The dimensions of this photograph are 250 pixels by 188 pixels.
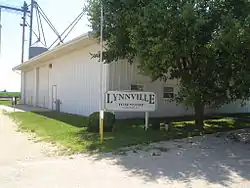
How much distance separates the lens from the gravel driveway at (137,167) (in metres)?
7.05

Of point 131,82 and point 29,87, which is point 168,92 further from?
point 29,87

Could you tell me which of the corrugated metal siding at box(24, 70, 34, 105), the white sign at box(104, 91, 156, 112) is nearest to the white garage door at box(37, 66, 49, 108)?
the corrugated metal siding at box(24, 70, 34, 105)

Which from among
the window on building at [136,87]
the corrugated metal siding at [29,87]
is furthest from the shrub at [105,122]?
the corrugated metal siding at [29,87]

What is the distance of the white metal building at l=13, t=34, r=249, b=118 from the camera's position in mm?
18656

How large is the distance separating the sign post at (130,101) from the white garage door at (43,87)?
1818cm

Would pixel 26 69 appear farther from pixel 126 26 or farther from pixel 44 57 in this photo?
pixel 126 26

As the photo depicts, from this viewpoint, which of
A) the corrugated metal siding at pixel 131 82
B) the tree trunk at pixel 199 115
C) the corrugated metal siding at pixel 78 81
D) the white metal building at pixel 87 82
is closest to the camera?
the tree trunk at pixel 199 115

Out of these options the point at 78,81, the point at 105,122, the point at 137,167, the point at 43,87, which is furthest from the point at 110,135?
the point at 43,87

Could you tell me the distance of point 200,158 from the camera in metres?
9.36

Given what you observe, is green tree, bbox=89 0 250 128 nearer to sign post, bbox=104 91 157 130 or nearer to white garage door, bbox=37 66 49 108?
sign post, bbox=104 91 157 130

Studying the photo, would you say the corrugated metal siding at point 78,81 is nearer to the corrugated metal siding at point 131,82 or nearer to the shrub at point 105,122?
the corrugated metal siding at point 131,82

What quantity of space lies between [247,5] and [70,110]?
583 inches

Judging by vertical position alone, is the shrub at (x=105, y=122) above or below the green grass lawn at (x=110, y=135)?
above

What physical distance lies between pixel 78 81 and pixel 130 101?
29.5 feet
